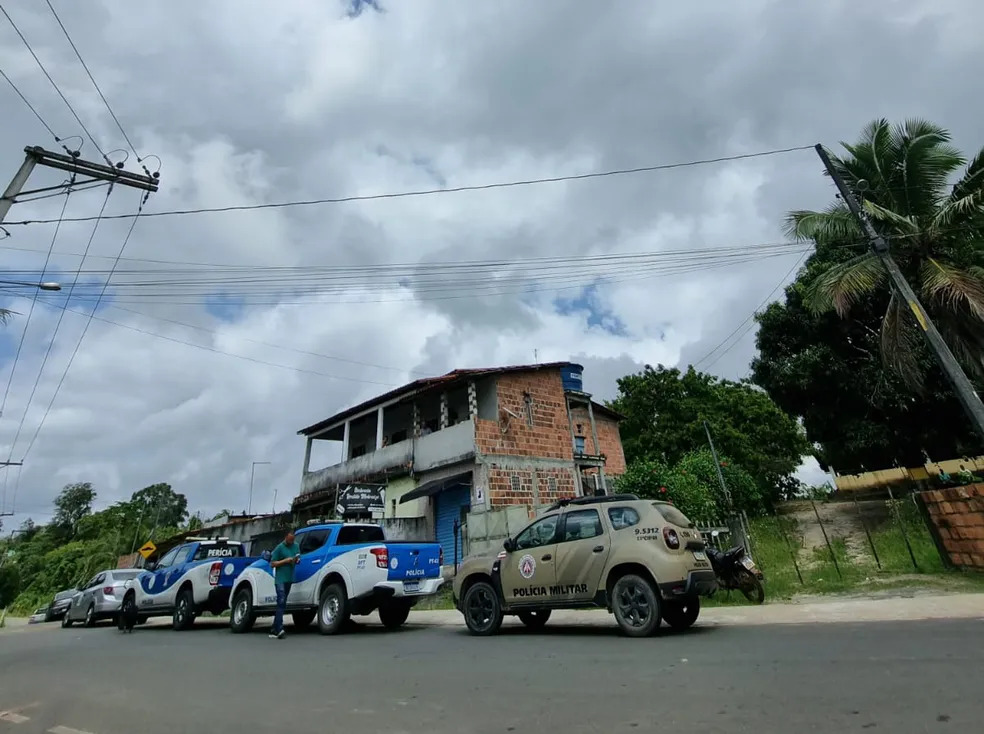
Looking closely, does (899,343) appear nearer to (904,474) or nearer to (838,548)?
(838,548)

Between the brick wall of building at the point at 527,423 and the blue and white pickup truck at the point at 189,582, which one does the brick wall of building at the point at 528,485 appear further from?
the blue and white pickup truck at the point at 189,582

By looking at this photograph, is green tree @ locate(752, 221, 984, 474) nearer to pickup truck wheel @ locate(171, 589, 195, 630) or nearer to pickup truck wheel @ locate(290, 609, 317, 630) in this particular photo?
pickup truck wheel @ locate(290, 609, 317, 630)

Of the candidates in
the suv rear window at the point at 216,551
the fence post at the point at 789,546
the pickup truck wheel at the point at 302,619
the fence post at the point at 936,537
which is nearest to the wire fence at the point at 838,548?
the fence post at the point at 789,546

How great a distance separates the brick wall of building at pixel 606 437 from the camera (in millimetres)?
26094

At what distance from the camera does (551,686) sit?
476cm

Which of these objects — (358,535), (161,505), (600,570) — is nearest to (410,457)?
(358,535)

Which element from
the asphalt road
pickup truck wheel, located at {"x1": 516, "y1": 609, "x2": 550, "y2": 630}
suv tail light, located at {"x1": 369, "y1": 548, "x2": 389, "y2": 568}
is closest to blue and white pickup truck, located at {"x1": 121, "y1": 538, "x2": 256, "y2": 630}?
the asphalt road

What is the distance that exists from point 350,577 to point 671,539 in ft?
17.5

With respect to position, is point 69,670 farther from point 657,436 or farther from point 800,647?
point 657,436

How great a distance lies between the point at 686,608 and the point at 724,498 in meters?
10.6

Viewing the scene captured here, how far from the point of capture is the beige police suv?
696 centimetres

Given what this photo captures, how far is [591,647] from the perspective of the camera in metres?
6.50

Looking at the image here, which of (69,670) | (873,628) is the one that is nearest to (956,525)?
(873,628)

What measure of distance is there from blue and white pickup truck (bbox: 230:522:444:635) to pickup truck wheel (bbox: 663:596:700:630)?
13.2 ft
